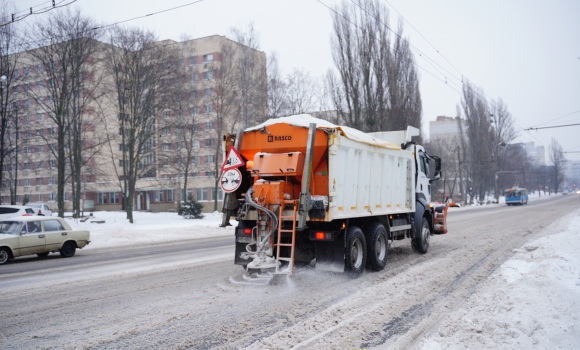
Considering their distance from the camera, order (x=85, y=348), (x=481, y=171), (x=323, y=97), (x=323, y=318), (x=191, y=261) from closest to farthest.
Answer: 1. (x=85, y=348)
2. (x=323, y=318)
3. (x=191, y=261)
4. (x=323, y=97)
5. (x=481, y=171)

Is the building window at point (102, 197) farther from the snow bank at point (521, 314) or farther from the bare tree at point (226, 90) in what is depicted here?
the snow bank at point (521, 314)

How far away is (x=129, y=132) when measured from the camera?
32188 mm

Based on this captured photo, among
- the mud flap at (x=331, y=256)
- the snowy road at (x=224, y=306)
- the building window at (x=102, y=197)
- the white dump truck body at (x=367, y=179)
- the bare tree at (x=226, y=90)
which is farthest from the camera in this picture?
the building window at (x=102, y=197)

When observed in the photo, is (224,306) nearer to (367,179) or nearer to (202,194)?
(367,179)

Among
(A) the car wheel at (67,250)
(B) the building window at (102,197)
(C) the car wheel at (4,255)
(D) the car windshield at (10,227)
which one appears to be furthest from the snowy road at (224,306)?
(B) the building window at (102,197)

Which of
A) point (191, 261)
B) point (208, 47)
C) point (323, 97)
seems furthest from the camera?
point (208, 47)

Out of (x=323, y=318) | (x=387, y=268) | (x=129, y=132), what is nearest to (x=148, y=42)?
(x=129, y=132)

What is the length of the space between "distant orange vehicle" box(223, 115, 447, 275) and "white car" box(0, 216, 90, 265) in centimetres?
794

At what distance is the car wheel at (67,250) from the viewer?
609 inches

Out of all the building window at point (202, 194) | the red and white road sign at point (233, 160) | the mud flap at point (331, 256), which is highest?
the red and white road sign at point (233, 160)

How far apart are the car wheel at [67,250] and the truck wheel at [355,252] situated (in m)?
10.1

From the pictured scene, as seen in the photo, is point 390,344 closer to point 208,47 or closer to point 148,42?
point 148,42

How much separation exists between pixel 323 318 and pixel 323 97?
115 ft

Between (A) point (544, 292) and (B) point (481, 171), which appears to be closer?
(A) point (544, 292)
